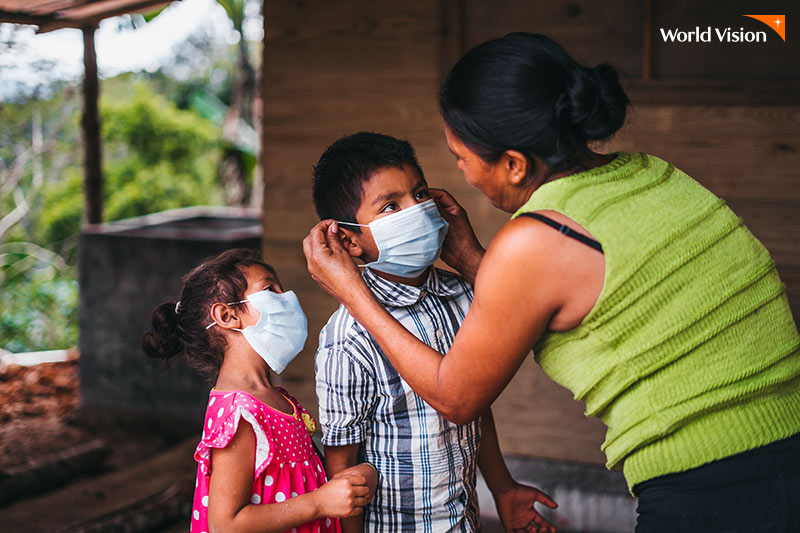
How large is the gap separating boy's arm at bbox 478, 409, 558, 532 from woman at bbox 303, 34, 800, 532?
1.81 ft

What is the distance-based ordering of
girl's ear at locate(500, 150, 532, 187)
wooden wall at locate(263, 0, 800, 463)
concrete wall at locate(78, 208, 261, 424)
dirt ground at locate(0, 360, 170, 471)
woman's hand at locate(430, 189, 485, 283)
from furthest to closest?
1. concrete wall at locate(78, 208, 261, 424)
2. dirt ground at locate(0, 360, 170, 471)
3. wooden wall at locate(263, 0, 800, 463)
4. woman's hand at locate(430, 189, 485, 283)
5. girl's ear at locate(500, 150, 532, 187)

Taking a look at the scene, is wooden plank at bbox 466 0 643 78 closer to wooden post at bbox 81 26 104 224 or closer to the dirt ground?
wooden post at bbox 81 26 104 224

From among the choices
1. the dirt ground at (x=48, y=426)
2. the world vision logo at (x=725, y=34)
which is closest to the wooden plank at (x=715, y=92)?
the world vision logo at (x=725, y=34)

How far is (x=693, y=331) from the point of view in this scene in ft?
4.88

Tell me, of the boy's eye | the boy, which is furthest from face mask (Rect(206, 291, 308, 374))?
the boy's eye

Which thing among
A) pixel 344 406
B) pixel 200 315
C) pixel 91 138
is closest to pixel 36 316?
pixel 91 138

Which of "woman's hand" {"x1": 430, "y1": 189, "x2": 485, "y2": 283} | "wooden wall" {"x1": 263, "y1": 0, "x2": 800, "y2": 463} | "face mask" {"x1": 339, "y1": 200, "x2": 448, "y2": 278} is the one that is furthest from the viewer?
"wooden wall" {"x1": 263, "y1": 0, "x2": 800, "y2": 463}

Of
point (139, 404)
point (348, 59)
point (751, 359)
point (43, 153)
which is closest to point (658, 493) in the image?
point (751, 359)

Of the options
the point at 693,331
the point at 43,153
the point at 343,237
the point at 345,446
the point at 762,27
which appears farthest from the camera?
the point at 43,153

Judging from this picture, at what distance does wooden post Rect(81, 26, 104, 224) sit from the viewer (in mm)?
6090

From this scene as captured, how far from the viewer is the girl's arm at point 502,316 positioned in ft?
4.84

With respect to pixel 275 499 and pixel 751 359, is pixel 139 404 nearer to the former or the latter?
pixel 275 499

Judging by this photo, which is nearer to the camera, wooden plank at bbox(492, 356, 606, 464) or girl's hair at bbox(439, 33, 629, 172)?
girl's hair at bbox(439, 33, 629, 172)

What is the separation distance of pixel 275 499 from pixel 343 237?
0.64 metres
